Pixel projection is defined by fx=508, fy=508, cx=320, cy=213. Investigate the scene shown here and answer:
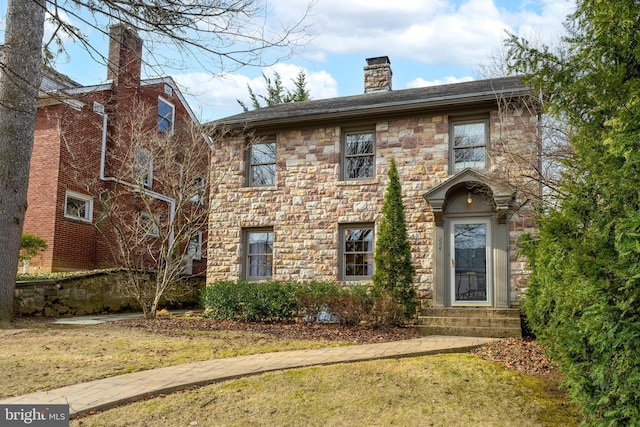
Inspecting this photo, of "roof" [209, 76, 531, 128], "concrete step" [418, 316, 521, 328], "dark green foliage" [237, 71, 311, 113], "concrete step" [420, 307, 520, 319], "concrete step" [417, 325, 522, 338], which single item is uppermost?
"dark green foliage" [237, 71, 311, 113]

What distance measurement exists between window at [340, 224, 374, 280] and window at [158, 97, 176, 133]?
10.0 metres

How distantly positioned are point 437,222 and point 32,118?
28.3 ft

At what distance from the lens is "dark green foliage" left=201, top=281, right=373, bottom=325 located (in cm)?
1027

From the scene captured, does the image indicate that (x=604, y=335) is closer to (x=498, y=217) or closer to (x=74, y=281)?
(x=498, y=217)

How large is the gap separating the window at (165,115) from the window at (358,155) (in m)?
9.20

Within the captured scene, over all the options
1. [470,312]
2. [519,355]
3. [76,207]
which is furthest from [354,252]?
[76,207]

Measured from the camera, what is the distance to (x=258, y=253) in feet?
43.0

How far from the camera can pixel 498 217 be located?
10859 millimetres

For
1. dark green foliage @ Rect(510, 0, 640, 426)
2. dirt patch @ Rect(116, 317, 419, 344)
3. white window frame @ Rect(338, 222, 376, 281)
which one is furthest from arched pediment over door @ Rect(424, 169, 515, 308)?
dark green foliage @ Rect(510, 0, 640, 426)

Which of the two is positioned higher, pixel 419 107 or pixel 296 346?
pixel 419 107

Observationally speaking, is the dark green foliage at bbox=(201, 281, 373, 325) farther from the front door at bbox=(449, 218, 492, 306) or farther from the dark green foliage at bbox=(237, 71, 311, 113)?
Result: the dark green foliage at bbox=(237, 71, 311, 113)

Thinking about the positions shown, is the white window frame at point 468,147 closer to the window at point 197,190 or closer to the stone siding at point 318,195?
the stone siding at point 318,195

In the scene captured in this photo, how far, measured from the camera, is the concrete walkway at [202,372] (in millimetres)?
4801

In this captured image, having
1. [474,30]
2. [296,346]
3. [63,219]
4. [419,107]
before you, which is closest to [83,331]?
[296,346]
